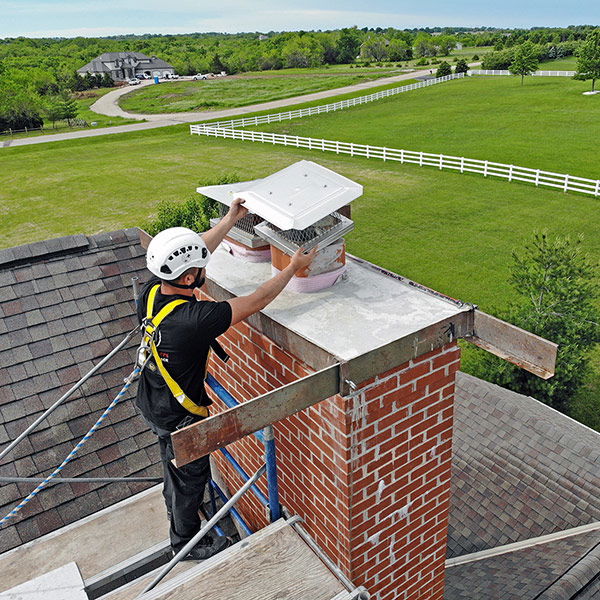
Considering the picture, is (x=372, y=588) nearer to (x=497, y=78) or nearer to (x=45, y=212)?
(x=45, y=212)

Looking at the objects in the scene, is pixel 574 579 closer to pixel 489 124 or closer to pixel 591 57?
pixel 489 124

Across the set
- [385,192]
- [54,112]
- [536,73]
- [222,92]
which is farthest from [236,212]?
[222,92]

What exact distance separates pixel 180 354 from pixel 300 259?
883 millimetres

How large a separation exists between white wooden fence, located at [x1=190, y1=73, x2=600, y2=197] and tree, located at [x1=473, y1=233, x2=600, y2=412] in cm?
1490

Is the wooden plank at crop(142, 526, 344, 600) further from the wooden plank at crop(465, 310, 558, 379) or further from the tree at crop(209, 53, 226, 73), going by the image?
the tree at crop(209, 53, 226, 73)

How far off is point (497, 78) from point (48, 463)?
7212 cm

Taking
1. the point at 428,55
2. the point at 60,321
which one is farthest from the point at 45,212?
the point at 428,55

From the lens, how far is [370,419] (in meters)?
2.99

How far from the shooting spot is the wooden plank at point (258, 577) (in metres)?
3.08

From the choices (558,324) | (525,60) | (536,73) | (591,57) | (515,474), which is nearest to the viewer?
(515,474)

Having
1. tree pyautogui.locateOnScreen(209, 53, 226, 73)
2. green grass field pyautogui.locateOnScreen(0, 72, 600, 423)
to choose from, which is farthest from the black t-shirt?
tree pyautogui.locateOnScreen(209, 53, 226, 73)

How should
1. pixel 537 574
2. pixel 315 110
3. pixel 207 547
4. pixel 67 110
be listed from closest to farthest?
1. pixel 207 547
2. pixel 537 574
3. pixel 315 110
4. pixel 67 110

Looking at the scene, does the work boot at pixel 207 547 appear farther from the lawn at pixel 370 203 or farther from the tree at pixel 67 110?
the tree at pixel 67 110

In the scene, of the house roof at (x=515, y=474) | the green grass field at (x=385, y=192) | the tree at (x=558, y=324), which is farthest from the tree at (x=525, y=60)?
the house roof at (x=515, y=474)
